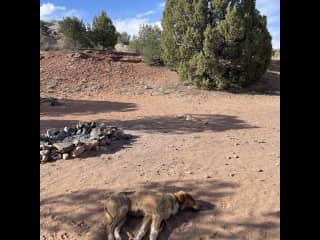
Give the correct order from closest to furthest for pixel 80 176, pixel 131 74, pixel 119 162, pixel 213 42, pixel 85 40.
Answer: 1. pixel 80 176
2. pixel 119 162
3. pixel 213 42
4. pixel 131 74
5. pixel 85 40

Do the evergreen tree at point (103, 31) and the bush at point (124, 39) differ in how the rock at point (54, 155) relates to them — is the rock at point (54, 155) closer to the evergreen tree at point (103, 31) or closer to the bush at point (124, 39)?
the evergreen tree at point (103, 31)

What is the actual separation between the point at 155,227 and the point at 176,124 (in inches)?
196

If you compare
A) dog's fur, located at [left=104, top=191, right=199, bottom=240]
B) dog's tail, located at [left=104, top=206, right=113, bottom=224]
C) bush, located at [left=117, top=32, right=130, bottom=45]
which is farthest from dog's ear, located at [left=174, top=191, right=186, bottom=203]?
bush, located at [left=117, top=32, right=130, bottom=45]

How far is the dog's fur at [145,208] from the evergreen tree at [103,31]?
67.1 ft

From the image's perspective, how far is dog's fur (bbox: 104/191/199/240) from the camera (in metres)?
2.96

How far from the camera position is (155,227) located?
9.61ft

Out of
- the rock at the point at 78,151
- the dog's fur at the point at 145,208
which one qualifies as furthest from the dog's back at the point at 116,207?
the rock at the point at 78,151

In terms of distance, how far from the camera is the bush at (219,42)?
14.1 m

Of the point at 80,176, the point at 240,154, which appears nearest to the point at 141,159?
the point at 80,176

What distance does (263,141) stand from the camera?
6117 mm

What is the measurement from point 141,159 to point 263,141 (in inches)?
99.3

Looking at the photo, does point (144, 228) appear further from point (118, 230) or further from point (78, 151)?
point (78, 151)

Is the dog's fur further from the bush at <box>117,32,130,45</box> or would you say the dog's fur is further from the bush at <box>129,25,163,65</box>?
the bush at <box>117,32,130,45</box>
